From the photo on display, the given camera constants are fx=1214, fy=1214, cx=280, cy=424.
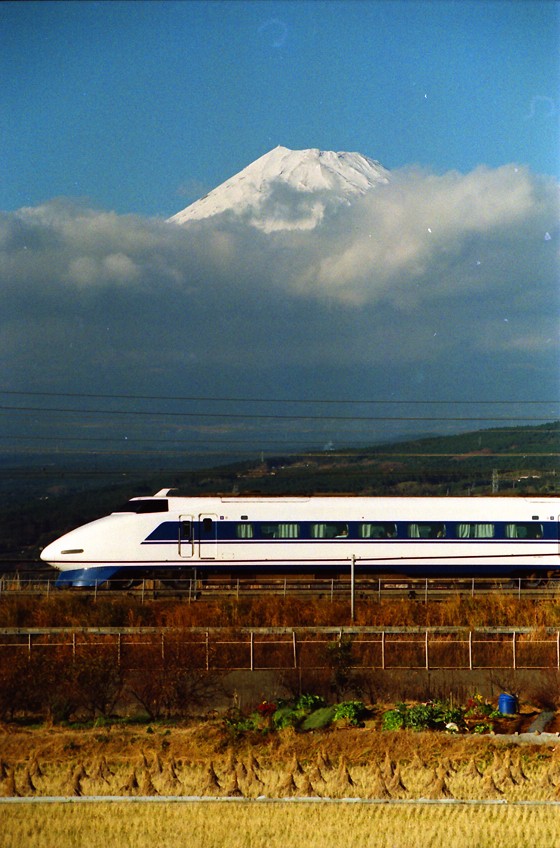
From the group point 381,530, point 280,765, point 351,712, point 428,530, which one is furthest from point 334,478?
point 280,765

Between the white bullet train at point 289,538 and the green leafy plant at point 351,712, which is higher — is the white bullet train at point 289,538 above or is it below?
above

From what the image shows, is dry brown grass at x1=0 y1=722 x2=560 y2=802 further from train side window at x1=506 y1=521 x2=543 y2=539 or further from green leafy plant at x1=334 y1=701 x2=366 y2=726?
train side window at x1=506 y1=521 x2=543 y2=539

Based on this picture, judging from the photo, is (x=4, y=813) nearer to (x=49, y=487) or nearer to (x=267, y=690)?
(x=267, y=690)

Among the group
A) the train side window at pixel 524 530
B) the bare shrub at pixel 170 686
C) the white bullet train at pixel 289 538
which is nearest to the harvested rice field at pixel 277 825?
the bare shrub at pixel 170 686

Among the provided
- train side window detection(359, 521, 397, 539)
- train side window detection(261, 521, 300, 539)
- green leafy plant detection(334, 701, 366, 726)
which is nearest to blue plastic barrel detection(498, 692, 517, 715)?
green leafy plant detection(334, 701, 366, 726)

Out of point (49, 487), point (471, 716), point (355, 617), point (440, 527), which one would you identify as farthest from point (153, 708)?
point (49, 487)

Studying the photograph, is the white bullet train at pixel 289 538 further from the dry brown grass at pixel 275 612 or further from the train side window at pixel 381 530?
the dry brown grass at pixel 275 612
